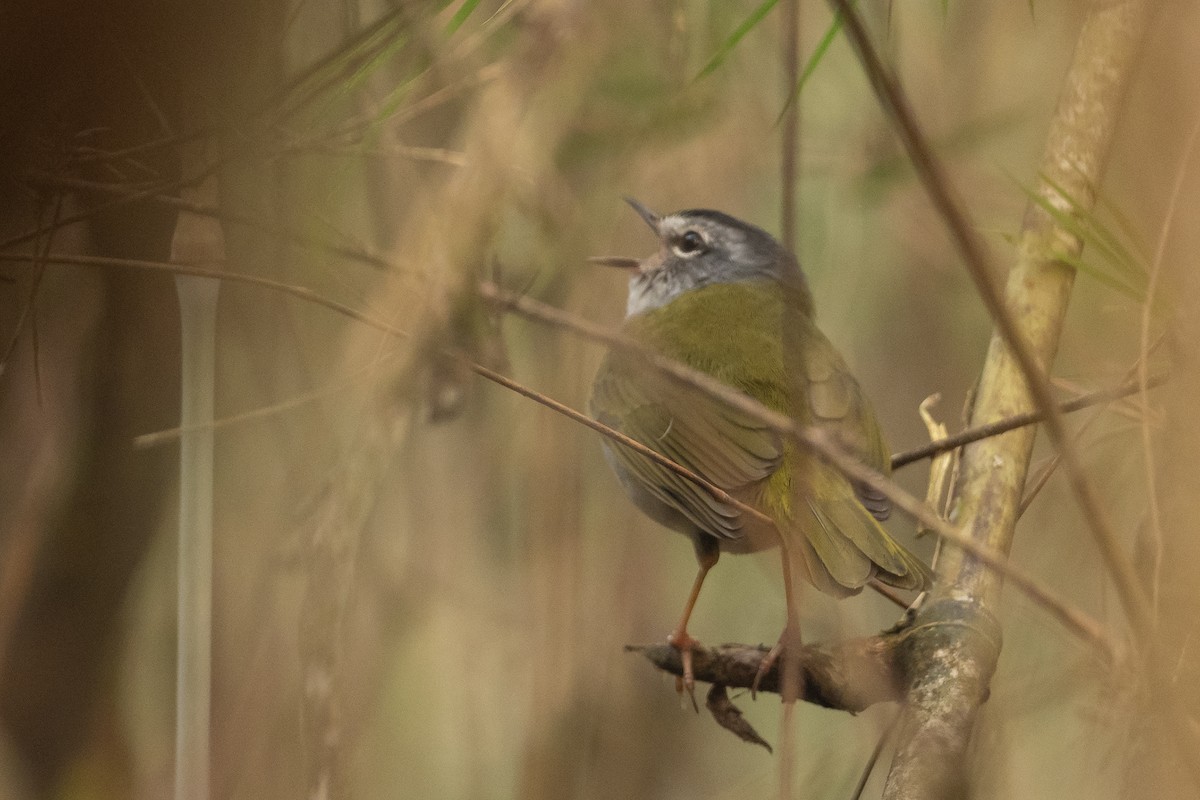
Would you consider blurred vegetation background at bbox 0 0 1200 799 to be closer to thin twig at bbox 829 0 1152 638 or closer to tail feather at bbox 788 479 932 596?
thin twig at bbox 829 0 1152 638

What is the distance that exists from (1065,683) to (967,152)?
4.95ft

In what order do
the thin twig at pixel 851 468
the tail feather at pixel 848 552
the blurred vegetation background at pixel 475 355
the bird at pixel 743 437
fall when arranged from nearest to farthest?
the thin twig at pixel 851 468 < the blurred vegetation background at pixel 475 355 < the tail feather at pixel 848 552 < the bird at pixel 743 437

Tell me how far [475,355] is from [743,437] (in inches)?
43.6

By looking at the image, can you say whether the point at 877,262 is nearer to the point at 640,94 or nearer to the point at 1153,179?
the point at 640,94

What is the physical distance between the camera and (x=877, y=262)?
359cm

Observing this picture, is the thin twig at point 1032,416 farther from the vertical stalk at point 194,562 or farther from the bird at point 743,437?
the vertical stalk at point 194,562

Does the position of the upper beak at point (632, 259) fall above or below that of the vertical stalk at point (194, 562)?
above

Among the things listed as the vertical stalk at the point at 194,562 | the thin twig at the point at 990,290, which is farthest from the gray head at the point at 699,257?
the thin twig at the point at 990,290

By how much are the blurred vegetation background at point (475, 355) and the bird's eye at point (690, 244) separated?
0.14 m

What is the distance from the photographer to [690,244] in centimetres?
330

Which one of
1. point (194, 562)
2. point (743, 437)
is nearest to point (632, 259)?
point (743, 437)

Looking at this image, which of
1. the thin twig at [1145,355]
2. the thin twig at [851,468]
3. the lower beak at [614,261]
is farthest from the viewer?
the lower beak at [614,261]

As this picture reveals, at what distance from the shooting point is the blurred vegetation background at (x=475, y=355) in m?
1.42

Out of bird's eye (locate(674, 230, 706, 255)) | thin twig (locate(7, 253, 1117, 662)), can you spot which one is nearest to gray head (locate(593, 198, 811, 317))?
bird's eye (locate(674, 230, 706, 255))
